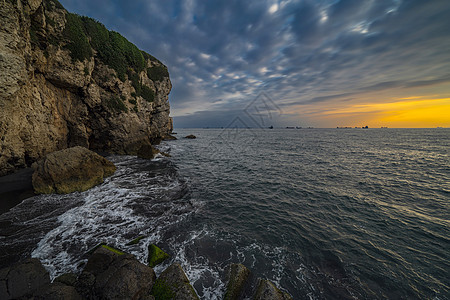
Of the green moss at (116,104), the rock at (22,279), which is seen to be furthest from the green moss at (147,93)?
the rock at (22,279)

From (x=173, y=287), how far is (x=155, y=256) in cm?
195

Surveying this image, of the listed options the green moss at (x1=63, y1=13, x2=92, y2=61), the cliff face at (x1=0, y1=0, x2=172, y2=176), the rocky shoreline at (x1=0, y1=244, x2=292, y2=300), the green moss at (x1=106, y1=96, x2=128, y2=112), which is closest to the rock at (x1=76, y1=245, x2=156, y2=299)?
the rocky shoreline at (x1=0, y1=244, x2=292, y2=300)

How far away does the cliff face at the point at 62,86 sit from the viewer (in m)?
11.6

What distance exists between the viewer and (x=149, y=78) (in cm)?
3519

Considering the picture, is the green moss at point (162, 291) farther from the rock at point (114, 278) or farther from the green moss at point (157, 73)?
the green moss at point (157, 73)

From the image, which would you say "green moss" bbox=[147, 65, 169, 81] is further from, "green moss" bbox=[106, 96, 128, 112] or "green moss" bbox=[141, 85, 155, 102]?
"green moss" bbox=[106, 96, 128, 112]

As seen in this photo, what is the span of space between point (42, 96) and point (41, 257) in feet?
59.2

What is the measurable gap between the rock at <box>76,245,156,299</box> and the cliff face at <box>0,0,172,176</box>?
47.7 feet

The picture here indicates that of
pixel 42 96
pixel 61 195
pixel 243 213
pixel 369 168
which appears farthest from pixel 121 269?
pixel 369 168

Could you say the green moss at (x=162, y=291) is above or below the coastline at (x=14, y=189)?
below

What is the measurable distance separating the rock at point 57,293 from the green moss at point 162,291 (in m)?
1.94

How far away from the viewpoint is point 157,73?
37.2m

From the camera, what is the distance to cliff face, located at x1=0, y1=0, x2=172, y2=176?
37.9 feet

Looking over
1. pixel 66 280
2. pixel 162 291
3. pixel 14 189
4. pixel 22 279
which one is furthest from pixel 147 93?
pixel 162 291
